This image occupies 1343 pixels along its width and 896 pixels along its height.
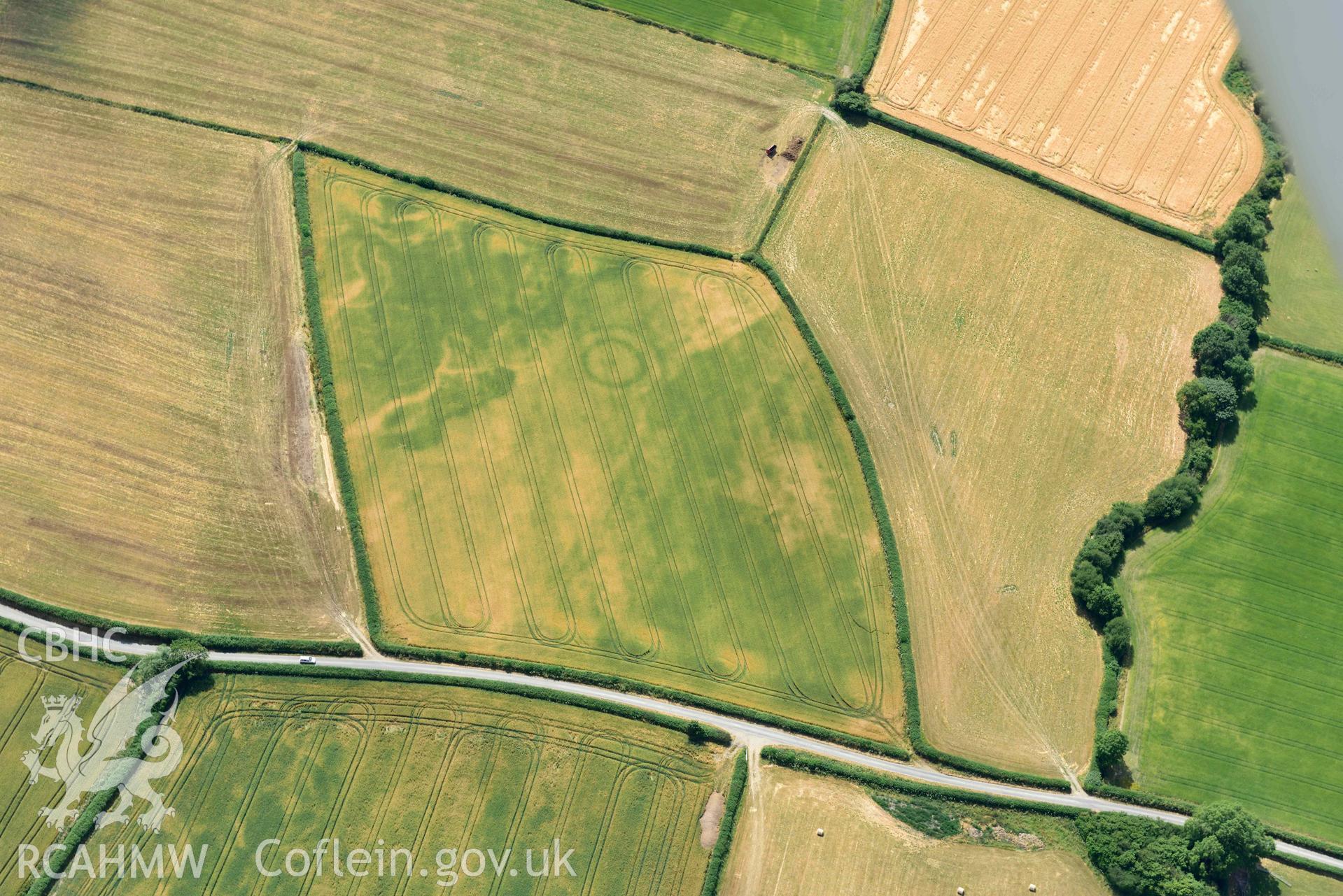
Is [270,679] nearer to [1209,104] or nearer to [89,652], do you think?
[89,652]

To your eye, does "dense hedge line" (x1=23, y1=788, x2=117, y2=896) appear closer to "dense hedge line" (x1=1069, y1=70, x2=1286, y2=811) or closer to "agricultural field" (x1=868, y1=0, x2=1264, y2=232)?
"dense hedge line" (x1=1069, y1=70, x2=1286, y2=811)

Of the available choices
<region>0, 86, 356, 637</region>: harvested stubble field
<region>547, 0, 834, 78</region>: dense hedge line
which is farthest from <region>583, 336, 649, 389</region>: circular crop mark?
<region>547, 0, 834, 78</region>: dense hedge line

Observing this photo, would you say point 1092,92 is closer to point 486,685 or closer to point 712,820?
point 712,820

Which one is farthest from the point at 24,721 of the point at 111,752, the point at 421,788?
the point at 421,788

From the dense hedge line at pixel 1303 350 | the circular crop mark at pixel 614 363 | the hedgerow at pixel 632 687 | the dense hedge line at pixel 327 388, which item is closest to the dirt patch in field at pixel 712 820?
the hedgerow at pixel 632 687

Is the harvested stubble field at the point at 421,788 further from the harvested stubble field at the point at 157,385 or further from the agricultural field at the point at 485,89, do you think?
the agricultural field at the point at 485,89

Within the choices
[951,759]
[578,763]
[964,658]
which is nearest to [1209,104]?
[964,658]

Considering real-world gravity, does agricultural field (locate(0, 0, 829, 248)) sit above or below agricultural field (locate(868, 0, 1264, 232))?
below
